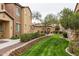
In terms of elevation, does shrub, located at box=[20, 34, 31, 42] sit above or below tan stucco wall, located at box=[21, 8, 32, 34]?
below

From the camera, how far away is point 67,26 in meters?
9.47

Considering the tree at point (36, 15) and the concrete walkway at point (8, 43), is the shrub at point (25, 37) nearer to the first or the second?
the concrete walkway at point (8, 43)

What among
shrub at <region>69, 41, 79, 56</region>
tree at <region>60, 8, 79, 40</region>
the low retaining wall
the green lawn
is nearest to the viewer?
the low retaining wall

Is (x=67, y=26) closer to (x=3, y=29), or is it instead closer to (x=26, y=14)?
(x=26, y=14)

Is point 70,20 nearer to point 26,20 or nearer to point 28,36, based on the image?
point 28,36

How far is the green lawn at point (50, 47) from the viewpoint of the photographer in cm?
903

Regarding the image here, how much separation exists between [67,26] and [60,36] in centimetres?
49

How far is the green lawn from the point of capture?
→ 356 inches

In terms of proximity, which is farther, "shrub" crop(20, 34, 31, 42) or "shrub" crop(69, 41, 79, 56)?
"shrub" crop(20, 34, 31, 42)

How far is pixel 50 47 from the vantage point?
31.1ft

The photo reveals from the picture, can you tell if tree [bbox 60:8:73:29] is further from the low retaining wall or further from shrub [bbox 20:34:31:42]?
shrub [bbox 20:34:31:42]

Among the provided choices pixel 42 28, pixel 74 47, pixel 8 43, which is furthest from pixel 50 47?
pixel 8 43

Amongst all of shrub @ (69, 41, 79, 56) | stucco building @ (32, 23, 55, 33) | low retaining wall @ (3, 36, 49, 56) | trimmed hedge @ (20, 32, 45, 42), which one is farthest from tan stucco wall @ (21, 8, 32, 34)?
shrub @ (69, 41, 79, 56)

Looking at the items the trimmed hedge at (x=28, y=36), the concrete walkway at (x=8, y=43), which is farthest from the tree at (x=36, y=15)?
the concrete walkway at (x=8, y=43)
